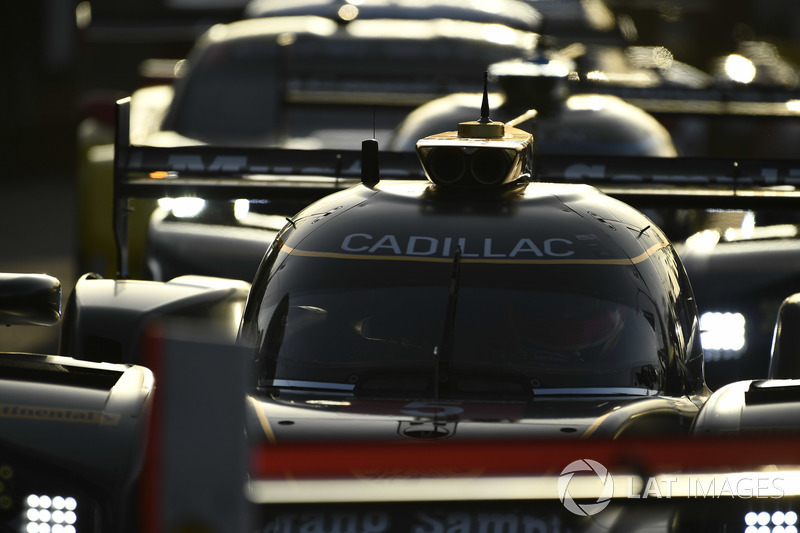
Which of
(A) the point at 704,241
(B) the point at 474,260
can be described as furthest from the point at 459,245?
(A) the point at 704,241

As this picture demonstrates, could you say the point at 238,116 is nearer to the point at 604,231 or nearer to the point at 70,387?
the point at 604,231

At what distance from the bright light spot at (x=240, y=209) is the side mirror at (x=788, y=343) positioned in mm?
2882

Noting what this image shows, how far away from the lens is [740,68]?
17719 mm

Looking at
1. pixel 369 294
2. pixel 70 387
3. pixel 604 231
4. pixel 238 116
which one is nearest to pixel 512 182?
pixel 604 231

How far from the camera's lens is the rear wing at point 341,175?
5758 mm

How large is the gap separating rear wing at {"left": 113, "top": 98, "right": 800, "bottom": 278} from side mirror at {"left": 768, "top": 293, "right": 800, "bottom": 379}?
115 centimetres

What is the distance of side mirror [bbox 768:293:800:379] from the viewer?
174 inches

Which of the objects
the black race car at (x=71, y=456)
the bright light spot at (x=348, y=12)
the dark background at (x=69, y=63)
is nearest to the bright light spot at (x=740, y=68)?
the dark background at (x=69, y=63)

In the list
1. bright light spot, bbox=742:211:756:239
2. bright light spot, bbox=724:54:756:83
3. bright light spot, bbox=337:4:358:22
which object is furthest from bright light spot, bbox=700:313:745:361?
bright light spot, bbox=724:54:756:83

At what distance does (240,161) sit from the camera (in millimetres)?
6188

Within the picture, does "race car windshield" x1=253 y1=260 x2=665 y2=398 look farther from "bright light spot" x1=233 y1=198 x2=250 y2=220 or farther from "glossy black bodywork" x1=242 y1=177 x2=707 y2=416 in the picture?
"bright light spot" x1=233 y1=198 x2=250 y2=220

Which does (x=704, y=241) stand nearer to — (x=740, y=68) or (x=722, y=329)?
(x=722, y=329)

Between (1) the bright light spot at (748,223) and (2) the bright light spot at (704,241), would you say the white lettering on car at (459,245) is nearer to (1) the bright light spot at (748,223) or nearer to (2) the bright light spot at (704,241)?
(2) the bright light spot at (704,241)

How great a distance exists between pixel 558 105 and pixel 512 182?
3.26m
